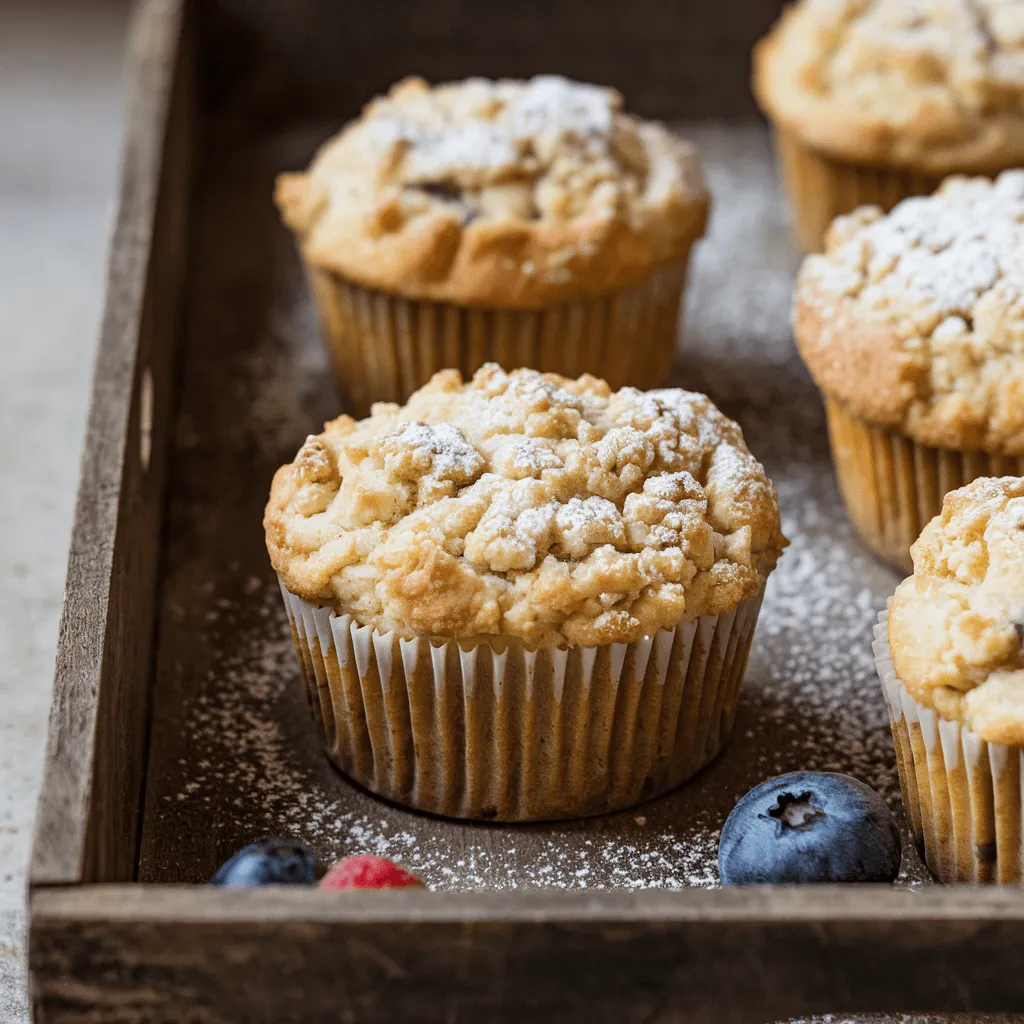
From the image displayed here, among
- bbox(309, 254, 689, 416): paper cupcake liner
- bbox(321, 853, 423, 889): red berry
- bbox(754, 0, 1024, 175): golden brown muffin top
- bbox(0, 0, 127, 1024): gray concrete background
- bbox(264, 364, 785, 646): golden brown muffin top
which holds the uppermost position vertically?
bbox(754, 0, 1024, 175): golden brown muffin top

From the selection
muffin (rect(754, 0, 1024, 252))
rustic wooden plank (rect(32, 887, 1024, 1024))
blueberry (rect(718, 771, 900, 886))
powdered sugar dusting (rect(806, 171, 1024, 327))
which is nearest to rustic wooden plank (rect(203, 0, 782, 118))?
muffin (rect(754, 0, 1024, 252))

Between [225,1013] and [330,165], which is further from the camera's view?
[330,165]

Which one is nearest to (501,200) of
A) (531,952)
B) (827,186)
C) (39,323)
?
(827,186)

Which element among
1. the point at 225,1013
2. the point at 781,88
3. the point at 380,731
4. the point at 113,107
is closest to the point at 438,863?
the point at 380,731

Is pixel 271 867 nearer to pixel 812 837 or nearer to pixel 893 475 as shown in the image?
pixel 812 837

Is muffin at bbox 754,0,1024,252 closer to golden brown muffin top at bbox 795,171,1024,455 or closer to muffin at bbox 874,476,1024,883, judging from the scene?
golden brown muffin top at bbox 795,171,1024,455

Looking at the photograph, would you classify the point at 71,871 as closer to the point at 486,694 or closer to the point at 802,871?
the point at 486,694

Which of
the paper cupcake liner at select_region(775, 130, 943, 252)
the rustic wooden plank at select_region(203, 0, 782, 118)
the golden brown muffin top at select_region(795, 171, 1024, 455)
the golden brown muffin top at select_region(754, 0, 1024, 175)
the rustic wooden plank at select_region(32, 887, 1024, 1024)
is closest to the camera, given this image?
the rustic wooden plank at select_region(32, 887, 1024, 1024)
